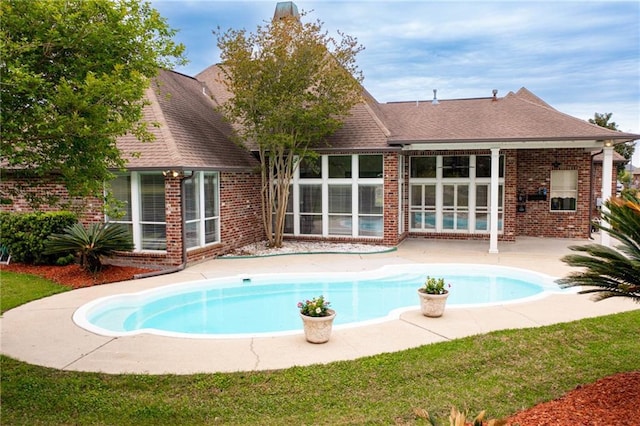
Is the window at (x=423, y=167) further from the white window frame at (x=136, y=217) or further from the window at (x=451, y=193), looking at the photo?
the white window frame at (x=136, y=217)

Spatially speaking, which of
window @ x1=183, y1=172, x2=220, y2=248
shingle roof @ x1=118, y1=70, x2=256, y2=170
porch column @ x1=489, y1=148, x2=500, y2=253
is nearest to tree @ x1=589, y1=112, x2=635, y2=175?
porch column @ x1=489, y1=148, x2=500, y2=253

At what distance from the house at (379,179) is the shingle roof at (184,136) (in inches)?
1.8

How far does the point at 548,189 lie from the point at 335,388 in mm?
14145

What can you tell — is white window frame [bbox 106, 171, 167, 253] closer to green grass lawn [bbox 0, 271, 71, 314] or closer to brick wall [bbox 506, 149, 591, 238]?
green grass lawn [bbox 0, 271, 71, 314]

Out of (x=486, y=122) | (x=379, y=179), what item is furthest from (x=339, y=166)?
(x=486, y=122)

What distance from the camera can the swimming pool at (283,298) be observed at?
8.36m

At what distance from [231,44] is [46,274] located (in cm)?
766

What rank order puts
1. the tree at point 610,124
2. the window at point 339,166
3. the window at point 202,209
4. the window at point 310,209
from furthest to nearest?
the tree at point 610,124 < the window at point 310,209 < the window at point 339,166 < the window at point 202,209

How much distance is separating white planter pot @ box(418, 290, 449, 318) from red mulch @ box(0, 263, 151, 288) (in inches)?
267

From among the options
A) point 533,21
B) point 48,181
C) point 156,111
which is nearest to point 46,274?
point 48,181

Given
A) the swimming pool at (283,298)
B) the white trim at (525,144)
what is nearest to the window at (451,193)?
the white trim at (525,144)

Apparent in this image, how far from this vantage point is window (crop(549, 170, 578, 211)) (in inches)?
648

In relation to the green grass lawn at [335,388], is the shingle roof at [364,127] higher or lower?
higher

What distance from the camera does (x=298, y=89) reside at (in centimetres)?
1385
